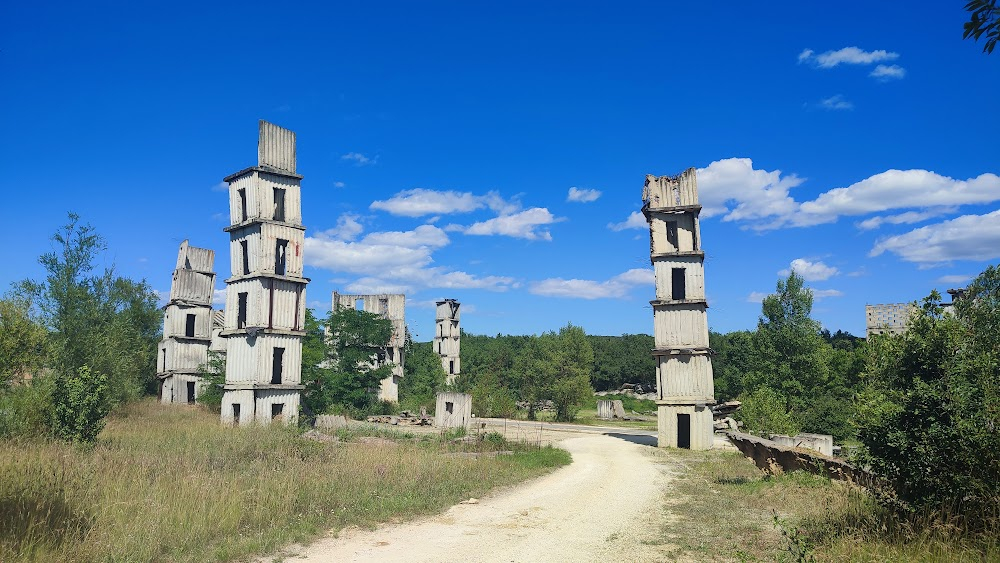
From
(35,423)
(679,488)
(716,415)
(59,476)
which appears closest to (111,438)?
(35,423)

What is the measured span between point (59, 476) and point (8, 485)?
1.20 metres

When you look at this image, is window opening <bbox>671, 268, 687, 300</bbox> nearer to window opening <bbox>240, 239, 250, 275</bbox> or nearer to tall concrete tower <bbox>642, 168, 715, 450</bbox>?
tall concrete tower <bbox>642, 168, 715, 450</bbox>

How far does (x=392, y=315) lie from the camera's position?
6375 cm

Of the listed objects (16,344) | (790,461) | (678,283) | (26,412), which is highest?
(678,283)

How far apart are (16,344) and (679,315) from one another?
2834 centimetres

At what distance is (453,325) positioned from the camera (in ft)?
226

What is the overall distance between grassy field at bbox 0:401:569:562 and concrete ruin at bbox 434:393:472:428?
50.9 ft

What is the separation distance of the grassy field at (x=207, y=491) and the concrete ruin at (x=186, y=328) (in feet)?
86.2

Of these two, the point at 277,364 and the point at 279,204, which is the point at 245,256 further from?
the point at 277,364

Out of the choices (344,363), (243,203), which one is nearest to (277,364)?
(243,203)

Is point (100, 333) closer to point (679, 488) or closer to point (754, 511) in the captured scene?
point (679, 488)

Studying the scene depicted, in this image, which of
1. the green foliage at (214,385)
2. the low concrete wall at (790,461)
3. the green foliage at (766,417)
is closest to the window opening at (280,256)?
the green foliage at (214,385)

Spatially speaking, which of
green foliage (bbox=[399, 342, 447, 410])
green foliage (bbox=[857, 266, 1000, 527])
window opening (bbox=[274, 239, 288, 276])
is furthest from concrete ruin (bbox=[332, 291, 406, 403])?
green foliage (bbox=[857, 266, 1000, 527])

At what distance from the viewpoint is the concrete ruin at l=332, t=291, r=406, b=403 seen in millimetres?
60562
